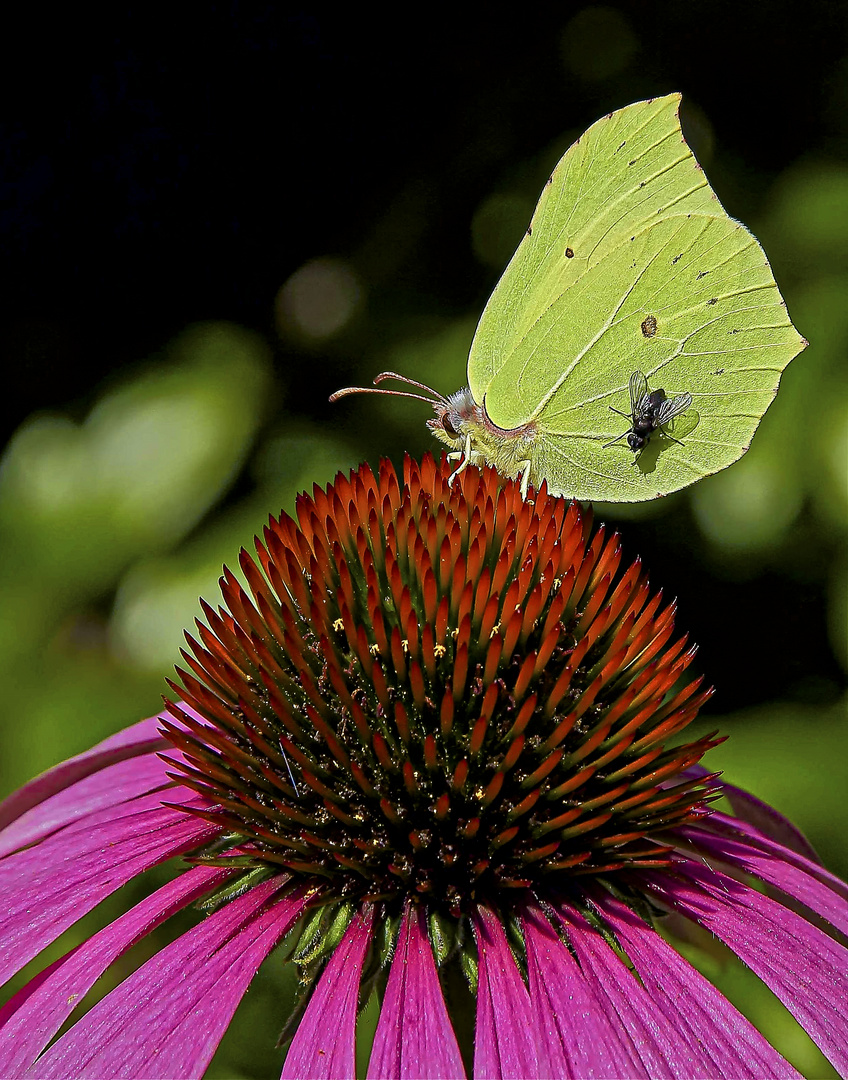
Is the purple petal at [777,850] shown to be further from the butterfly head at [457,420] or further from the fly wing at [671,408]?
the butterfly head at [457,420]

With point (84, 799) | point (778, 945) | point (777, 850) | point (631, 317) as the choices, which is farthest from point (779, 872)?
point (84, 799)

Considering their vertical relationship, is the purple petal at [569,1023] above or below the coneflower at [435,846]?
below

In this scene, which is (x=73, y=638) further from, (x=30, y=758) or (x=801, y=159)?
(x=801, y=159)

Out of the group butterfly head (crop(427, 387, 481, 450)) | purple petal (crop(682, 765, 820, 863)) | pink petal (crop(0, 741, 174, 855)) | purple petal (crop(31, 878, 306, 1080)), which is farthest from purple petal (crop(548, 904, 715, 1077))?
butterfly head (crop(427, 387, 481, 450))

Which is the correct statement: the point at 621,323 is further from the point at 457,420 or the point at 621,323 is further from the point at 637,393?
the point at 457,420

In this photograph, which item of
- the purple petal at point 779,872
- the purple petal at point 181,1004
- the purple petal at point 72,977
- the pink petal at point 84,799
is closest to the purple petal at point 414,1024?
the purple petal at point 181,1004

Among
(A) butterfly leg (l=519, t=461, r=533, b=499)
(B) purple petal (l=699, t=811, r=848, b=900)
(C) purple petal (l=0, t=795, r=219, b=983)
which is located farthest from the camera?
(A) butterfly leg (l=519, t=461, r=533, b=499)

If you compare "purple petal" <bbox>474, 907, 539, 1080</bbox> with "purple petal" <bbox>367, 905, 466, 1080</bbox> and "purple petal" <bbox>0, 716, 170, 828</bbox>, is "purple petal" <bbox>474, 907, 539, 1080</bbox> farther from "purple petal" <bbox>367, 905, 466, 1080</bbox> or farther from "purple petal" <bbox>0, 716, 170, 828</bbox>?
"purple petal" <bbox>0, 716, 170, 828</bbox>
